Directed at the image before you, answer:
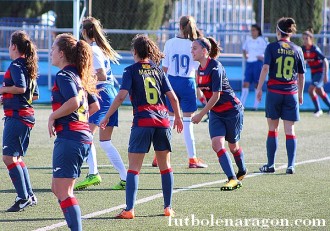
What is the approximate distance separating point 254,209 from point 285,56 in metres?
3.09

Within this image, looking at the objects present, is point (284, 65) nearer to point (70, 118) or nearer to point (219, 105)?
point (219, 105)

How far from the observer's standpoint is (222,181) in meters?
10.3

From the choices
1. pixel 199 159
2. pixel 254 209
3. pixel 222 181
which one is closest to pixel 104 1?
pixel 199 159

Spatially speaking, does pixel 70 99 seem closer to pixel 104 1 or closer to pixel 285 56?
pixel 285 56

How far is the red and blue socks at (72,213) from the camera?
6.67m

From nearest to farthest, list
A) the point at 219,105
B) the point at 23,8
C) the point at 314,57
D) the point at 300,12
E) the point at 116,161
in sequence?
the point at 116,161 < the point at 219,105 < the point at 314,57 < the point at 300,12 < the point at 23,8

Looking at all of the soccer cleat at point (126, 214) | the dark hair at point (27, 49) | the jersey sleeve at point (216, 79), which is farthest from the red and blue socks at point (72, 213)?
the jersey sleeve at point (216, 79)

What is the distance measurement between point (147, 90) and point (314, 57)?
1172 centimetres

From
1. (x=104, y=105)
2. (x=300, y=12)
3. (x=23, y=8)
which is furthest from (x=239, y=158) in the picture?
(x=23, y=8)

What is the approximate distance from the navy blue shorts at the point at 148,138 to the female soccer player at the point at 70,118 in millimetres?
1140

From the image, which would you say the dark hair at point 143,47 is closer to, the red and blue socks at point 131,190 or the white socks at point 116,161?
the red and blue socks at point 131,190

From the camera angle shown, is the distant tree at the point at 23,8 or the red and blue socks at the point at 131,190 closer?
the red and blue socks at the point at 131,190

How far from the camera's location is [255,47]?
824 inches

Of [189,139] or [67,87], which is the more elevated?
[67,87]
